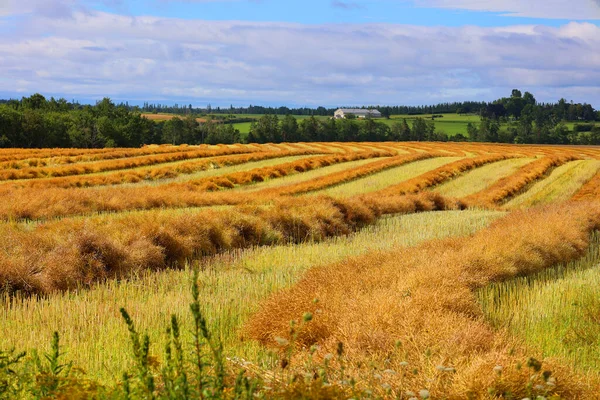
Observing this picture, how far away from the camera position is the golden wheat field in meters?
5.11

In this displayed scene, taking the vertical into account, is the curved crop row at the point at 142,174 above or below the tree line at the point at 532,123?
below

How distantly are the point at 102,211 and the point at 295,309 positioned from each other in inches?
486

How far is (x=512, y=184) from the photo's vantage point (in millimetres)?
33094

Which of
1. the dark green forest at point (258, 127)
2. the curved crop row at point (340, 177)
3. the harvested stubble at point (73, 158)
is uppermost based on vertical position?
the dark green forest at point (258, 127)

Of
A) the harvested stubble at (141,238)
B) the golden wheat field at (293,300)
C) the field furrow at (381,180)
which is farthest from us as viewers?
the field furrow at (381,180)

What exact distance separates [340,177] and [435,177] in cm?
554

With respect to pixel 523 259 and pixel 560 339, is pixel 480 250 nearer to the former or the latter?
pixel 523 259

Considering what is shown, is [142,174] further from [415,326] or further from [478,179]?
[415,326]

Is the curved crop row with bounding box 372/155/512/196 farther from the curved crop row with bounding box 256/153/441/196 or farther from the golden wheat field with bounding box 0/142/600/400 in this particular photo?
the golden wheat field with bounding box 0/142/600/400

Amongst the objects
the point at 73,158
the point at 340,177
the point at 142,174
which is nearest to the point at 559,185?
the point at 340,177

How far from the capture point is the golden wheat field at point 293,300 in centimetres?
511

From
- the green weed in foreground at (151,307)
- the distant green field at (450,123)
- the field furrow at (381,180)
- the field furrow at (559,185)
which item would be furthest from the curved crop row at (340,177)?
the distant green field at (450,123)

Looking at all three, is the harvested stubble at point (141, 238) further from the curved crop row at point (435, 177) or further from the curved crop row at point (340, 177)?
the curved crop row at point (435, 177)

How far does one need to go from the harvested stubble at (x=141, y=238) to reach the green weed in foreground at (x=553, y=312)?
229 inches
